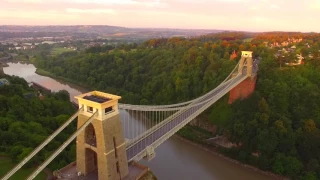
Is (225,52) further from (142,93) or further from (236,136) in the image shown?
(236,136)

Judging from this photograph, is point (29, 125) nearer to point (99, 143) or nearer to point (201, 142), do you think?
point (99, 143)

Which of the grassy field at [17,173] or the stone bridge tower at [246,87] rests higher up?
the stone bridge tower at [246,87]

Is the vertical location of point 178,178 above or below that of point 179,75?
below

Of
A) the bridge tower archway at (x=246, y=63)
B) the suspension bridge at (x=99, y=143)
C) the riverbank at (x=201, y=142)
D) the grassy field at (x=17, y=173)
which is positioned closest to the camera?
the suspension bridge at (x=99, y=143)

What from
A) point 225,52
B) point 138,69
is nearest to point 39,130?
point 138,69

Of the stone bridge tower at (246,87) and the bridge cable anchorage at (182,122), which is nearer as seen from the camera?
the bridge cable anchorage at (182,122)

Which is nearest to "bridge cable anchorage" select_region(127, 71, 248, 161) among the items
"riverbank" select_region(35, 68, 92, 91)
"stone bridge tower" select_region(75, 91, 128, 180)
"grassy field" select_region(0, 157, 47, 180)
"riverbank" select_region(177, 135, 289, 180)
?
"stone bridge tower" select_region(75, 91, 128, 180)

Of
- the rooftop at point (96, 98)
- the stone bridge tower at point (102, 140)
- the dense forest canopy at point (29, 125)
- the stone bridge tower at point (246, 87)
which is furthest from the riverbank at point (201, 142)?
the rooftop at point (96, 98)

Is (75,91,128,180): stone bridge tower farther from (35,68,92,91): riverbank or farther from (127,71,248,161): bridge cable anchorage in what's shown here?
(35,68,92,91): riverbank

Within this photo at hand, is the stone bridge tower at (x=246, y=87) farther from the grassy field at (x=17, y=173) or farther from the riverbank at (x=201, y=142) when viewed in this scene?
the grassy field at (x=17, y=173)
